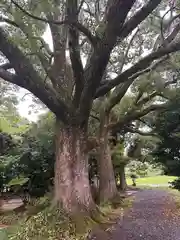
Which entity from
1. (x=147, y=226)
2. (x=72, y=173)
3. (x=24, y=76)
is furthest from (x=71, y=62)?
(x=147, y=226)

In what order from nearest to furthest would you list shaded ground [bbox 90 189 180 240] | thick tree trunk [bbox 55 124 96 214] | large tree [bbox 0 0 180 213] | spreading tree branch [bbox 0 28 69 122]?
large tree [bbox 0 0 180 213] → spreading tree branch [bbox 0 28 69 122] → shaded ground [bbox 90 189 180 240] → thick tree trunk [bbox 55 124 96 214]

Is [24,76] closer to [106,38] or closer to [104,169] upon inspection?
[106,38]

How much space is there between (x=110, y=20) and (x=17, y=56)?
2.39 metres

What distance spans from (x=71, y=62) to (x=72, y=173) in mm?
2991

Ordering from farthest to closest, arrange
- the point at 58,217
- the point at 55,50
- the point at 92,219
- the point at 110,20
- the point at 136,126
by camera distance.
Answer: the point at 136,126, the point at 55,50, the point at 92,219, the point at 58,217, the point at 110,20

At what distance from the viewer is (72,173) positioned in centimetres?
815

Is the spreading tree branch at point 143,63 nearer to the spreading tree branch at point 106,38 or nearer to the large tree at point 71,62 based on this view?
the large tree at point 71,62

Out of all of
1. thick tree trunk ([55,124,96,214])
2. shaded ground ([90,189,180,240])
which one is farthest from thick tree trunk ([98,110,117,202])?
thick tree trunk ([55,124,96,214])

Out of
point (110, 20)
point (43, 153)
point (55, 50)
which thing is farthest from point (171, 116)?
point (43, 153)

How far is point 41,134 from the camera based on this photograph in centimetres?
1205

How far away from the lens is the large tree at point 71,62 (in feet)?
17.9

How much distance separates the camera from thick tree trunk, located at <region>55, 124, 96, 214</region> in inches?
313

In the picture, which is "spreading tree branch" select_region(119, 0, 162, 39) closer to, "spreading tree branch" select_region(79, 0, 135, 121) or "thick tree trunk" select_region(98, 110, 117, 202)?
"spreading tree branch" select_region(79, 0, 135, 121)

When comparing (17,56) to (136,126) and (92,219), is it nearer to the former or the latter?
(92,219)
